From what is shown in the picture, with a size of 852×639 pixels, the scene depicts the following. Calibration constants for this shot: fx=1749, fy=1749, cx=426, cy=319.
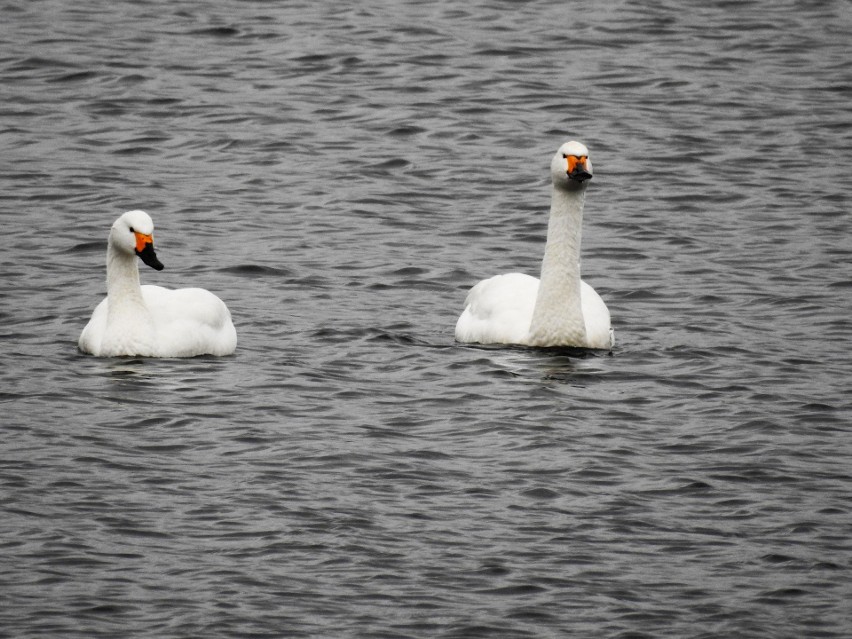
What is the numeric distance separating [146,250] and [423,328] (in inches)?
95.5

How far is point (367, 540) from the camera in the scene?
9.41 meters

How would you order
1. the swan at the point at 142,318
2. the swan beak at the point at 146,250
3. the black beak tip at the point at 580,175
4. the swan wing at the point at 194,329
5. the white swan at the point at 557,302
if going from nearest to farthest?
the swan beak at the point at 146,250
the swan at the point at 142,318
the swan wing at the point at 194,329
the black beak tip at the point at 580,175
the white swan at the point at 557,302

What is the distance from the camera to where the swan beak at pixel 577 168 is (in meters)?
13.5

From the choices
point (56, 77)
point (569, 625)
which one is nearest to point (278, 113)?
point (56, 77)

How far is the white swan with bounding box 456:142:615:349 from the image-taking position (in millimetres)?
13562

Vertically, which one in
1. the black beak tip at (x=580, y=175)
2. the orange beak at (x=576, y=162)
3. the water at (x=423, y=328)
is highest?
the orange beak at (x=576, y=162)

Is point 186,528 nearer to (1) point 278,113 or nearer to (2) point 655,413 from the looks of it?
(2) point 655,413

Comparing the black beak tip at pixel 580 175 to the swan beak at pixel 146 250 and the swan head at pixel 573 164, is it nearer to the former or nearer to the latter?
the swan head at pixel 573 164

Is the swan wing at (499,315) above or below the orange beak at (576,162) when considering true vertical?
below

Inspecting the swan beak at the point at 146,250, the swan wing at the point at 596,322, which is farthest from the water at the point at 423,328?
the swan beak at the point at 146,250

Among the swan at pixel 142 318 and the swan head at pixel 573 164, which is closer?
the swan at pixel 142 318

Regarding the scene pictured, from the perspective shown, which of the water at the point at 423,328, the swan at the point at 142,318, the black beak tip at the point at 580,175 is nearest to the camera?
the water at the point at 423,328

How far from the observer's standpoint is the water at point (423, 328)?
29.4 ft

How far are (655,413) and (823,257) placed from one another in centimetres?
503
